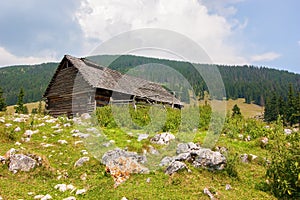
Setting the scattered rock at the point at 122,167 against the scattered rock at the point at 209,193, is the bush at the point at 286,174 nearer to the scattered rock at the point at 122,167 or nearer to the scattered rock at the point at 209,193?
the scattered rock at the point at 209,193

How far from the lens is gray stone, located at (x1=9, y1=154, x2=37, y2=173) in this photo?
902 cm

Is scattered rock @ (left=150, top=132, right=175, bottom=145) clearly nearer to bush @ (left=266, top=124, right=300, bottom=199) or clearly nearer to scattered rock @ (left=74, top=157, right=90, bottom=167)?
scattered rock @ (left=74, top=157, right=90, bottom=167)

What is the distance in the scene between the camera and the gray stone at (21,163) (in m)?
9.02

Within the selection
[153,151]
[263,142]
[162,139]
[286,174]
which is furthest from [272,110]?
[286,174]

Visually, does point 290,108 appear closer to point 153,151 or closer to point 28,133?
point 153,151

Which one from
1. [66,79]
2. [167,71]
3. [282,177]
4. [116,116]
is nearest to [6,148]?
[116,116]

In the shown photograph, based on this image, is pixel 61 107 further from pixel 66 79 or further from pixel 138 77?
pixel 138 77

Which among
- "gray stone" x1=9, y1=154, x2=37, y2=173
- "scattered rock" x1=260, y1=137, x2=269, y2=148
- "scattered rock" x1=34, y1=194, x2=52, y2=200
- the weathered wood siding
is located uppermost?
the weathered wood siding

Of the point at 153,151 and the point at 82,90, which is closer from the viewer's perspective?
the point at 153,151

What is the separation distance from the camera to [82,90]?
87.9 feet

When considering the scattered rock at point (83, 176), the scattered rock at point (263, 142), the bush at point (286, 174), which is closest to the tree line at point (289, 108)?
the scattered rock at point (263, 142)

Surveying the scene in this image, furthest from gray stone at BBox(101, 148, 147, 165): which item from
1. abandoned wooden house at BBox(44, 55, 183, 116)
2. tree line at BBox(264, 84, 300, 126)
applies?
tree line at BBox(264, 84, 300, 126)

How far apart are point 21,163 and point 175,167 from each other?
5.30m

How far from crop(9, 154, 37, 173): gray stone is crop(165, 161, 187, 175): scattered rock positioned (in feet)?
15.2
